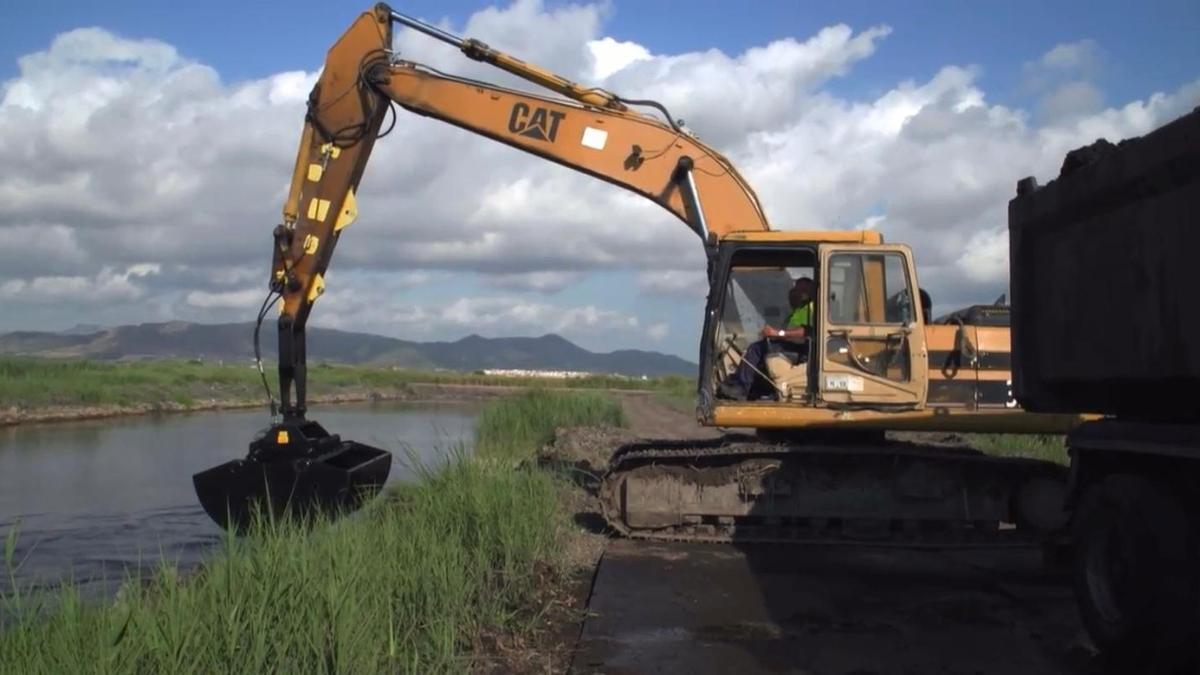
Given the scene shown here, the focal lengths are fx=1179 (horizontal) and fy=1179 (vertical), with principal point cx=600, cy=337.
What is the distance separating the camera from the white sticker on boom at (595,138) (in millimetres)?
11242

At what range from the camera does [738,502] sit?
32.5 feet

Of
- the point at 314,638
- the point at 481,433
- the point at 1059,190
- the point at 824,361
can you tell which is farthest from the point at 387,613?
the point at 481,433

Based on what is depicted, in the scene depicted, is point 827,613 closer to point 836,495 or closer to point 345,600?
point 836,495

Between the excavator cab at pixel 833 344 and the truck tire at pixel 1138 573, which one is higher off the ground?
the excavator cab at pixel 833 344

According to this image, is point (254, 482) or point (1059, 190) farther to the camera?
point (254, 482)

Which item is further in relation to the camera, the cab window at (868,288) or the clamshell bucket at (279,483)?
the clamshell bucket at (279,483)

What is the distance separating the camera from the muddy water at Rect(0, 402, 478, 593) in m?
10.1

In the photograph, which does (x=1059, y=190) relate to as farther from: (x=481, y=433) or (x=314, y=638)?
(x=481, y=433)

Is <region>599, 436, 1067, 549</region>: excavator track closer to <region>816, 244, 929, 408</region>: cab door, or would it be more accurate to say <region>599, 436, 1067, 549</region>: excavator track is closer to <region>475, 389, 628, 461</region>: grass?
<region>816, 244, 929, 408</region>: cab door

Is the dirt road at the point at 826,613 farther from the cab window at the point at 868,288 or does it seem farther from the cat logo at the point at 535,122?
the cat logo at the point at 535,122

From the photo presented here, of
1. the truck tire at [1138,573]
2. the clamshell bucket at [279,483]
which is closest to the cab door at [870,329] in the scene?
the truck tire at [1138,573]

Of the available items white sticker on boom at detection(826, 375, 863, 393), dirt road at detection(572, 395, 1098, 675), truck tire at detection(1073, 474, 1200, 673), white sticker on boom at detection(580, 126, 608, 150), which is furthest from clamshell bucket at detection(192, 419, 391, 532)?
truck tire at detection(1073, 474, 1200, 673)

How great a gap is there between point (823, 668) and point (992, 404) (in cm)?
449

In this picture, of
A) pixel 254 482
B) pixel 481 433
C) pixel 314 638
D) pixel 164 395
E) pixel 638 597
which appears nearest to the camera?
pixel 314 638
